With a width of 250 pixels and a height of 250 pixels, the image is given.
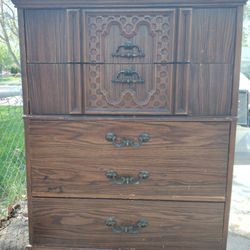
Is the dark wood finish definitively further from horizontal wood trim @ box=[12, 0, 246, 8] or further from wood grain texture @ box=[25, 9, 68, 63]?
wood grain texture @ box=[25, 9, 68, 63]

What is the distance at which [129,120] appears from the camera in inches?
47.2

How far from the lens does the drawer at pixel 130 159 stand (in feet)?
3.95

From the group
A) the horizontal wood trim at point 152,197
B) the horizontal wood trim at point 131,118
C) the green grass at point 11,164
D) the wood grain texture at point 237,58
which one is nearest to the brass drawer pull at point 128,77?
the horizontal wood trim at point 131,118

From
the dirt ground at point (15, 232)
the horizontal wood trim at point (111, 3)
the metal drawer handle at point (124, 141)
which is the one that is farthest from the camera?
the dirt ground at point (15, 232)

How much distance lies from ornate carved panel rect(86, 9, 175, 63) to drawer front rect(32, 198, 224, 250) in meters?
0.52

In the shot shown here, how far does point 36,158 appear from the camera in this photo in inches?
49.3

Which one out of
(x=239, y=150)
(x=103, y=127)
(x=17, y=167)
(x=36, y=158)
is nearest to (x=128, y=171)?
(x=103, y=127)

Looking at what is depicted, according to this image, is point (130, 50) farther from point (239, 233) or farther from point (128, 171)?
point (239, 233)

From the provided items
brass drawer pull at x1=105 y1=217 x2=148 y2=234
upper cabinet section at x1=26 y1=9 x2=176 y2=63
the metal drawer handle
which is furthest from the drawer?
upper cabinet section at x1=26 y1=9 x2=176 y2=63

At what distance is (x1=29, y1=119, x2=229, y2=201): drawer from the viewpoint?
3.95 feet

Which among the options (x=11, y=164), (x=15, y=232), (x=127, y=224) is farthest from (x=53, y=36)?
(x=11, y=164)

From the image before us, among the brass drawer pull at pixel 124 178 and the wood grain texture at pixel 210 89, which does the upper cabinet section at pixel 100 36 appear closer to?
the wood grain texture at pixel 210 89

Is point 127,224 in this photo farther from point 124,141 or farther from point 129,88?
point 129,88

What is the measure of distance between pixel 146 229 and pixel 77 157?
37 centimetres
